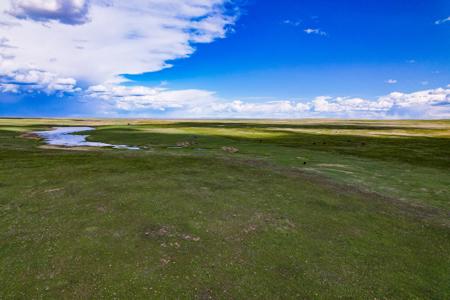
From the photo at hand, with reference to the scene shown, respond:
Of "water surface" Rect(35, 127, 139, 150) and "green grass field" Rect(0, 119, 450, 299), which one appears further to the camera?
"water surface" Rect(35, 127, 139, 150)

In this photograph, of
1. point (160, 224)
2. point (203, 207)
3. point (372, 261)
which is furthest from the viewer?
point (203, 207)

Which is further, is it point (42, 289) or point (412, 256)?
point (412, 256)

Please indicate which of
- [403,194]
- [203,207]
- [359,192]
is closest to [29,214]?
[203,207]

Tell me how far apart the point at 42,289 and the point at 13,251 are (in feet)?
14.4

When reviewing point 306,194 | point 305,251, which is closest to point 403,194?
point 306,194

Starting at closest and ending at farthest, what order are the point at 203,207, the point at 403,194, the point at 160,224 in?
the point at 160,224 → the point at 203,207 → the point at 403,194

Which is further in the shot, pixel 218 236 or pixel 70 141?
pixel 70 141

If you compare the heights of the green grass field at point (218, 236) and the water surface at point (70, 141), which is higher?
the water surface at point (70, 141)

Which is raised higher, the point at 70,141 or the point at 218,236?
the point at 70,141

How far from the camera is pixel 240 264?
1396 cm

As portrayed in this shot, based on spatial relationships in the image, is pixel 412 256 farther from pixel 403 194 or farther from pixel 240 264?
pixel 403 194

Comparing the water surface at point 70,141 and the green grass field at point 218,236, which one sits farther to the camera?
the water surface at point 70,141

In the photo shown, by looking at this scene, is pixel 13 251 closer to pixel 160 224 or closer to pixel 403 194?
pixel 160 224

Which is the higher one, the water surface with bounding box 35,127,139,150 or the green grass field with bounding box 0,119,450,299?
the water surface with bounding box 35,127,139,150
